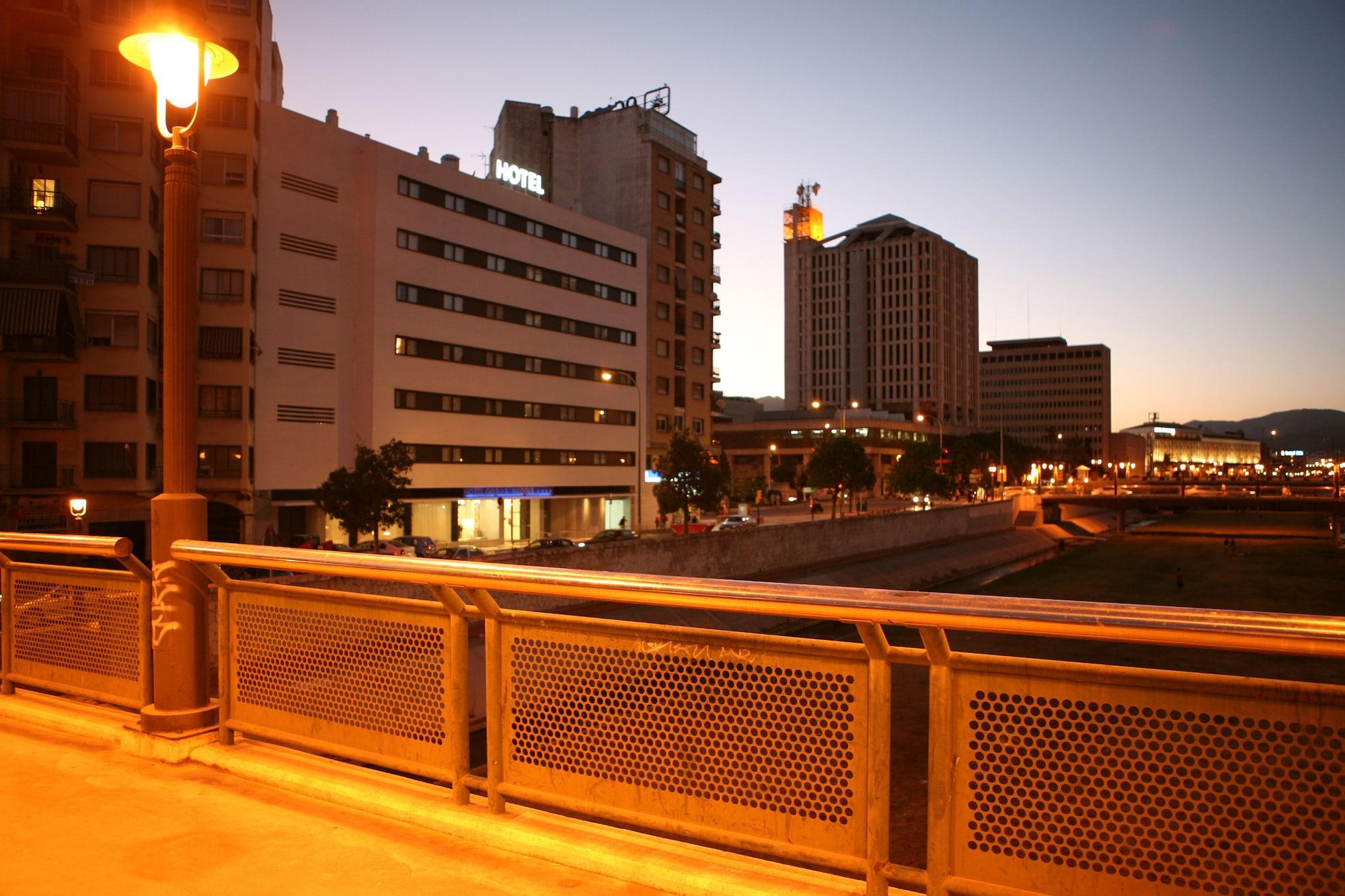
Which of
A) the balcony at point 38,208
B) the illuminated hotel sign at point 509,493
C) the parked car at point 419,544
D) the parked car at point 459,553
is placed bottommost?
the parked car at point 459,553

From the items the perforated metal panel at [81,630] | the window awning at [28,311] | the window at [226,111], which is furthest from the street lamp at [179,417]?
the window at [226,111]

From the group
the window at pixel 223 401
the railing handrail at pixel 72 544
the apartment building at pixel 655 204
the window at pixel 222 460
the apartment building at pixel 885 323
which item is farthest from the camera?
the apartment building at pixel 885 323

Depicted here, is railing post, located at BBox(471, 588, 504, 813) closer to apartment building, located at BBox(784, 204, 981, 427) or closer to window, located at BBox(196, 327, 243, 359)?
window, located at BBox(196, 327, 243, 359)

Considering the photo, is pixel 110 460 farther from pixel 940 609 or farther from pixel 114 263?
pixel 940 609

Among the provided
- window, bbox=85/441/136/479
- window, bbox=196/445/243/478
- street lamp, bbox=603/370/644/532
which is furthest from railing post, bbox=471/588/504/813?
street lamp, bbox=603/370/644/532

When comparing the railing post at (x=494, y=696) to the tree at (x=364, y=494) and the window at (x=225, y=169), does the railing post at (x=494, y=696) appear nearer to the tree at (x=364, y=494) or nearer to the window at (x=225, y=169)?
the tree at (x=364, y=494)

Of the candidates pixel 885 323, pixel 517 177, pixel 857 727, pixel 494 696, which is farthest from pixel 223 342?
pixel 885 323

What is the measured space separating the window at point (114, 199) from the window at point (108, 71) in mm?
4865

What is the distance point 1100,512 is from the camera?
4710 inches

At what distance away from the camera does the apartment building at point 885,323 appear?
171m

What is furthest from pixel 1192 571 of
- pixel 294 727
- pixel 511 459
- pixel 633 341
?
pixel 294 727

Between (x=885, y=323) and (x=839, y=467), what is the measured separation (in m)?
112

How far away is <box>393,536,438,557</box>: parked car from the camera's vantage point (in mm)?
39000

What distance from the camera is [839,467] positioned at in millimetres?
69938
